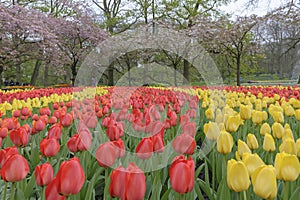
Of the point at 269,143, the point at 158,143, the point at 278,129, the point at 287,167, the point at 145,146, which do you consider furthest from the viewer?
the point at 278,129

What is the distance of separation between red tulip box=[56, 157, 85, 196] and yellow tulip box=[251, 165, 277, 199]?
0.56 metres

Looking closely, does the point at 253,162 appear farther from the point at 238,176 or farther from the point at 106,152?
the point at 106,152

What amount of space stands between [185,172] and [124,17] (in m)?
23.6

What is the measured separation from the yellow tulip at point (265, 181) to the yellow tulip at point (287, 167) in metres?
0.13

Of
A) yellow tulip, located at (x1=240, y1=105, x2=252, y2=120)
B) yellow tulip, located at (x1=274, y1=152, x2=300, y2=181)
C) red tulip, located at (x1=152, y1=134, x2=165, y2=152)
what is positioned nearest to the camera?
yellow tulip, located at (x1=274, y1=152, x2=300, y2=181)

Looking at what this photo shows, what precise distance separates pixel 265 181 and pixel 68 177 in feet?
2.00

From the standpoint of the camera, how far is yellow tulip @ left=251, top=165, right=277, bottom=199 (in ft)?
3.25

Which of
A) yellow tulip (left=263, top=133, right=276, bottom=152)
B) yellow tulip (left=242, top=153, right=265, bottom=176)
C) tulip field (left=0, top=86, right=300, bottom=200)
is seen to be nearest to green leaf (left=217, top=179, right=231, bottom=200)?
→ tulip field (left=0, top=86, right=300, bottom=200)

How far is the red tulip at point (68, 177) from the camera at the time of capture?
0.98 metres

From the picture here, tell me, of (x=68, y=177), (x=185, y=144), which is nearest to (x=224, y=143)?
(x=185, y=144)

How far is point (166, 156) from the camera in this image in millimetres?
1820

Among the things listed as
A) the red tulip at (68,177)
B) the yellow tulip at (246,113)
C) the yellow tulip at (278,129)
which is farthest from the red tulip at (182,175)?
the yellow tulip at (246,113)

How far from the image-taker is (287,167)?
1114mm

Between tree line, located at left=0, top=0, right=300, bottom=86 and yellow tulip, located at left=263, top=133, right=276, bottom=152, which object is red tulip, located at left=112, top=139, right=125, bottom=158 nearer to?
yellow tulip, located at left=263, top=133, right=276, bottom=152
